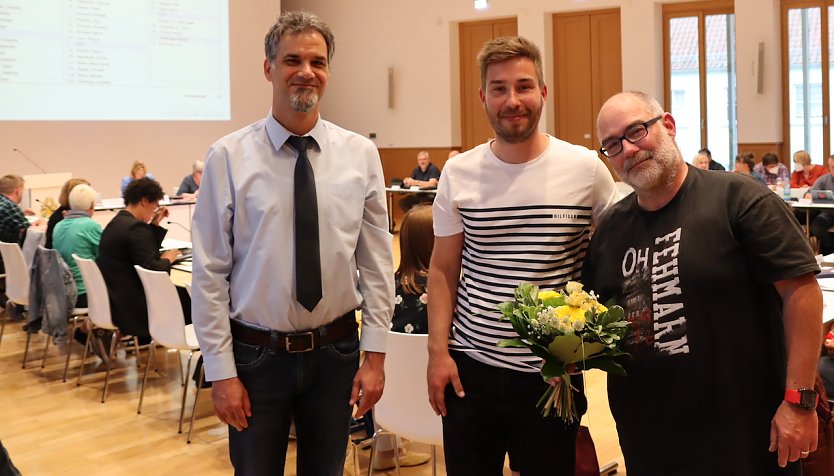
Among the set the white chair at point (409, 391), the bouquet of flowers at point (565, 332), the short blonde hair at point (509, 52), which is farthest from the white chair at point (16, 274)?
the bouquet of flowers at point (565, 332)

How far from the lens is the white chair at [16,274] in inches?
252

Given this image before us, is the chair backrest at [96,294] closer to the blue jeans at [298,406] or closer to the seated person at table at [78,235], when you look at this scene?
the seated person at table at [78,235]

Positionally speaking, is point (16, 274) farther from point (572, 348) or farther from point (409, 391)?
point (572, 348)

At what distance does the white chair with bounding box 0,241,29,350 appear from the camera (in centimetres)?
640

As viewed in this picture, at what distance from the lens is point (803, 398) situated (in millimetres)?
1877

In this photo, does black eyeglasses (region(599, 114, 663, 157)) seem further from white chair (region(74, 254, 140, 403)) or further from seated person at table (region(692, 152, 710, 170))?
seated person at table (region(692, 152, 710, 170))

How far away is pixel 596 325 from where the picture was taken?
1955 millimetres

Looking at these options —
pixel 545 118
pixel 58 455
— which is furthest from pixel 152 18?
pixel 58 455

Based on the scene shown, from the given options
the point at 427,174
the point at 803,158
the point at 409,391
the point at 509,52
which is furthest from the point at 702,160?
the point at 509,52

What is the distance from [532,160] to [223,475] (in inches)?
104

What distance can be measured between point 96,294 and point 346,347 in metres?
3.81

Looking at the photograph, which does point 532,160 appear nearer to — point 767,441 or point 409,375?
point 767,441

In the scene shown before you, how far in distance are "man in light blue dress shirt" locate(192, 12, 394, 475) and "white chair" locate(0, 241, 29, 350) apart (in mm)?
4809

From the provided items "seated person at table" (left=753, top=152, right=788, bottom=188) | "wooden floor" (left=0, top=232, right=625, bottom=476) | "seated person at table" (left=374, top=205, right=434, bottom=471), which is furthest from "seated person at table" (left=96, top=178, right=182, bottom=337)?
"seated person at table" (left=753, top=152, right=788, bottom=188)
